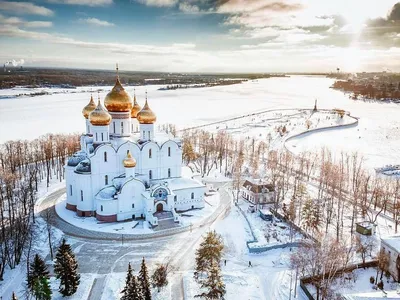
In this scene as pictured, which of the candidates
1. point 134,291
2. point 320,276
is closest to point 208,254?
point 134,291

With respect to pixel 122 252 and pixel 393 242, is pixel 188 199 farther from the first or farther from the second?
pixel 393 242

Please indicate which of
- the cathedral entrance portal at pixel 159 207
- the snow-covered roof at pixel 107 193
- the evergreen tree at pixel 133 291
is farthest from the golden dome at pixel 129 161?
the evergreen tree at pixel 133 291

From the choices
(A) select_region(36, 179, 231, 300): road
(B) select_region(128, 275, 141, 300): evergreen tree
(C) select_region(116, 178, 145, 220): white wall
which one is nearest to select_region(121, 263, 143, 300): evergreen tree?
(B) select_region(128, 275, 141, 300): evergreen tree

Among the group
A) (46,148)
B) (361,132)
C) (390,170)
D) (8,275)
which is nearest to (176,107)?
(361,132)

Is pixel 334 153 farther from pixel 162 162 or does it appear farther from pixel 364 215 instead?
pixel 162 162

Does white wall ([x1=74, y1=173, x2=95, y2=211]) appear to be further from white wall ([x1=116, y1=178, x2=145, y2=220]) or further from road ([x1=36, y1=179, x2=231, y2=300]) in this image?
white wall ([x1=116, y1=178, x2=145, y2=220])

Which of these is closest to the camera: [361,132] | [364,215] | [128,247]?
[128,247]
